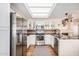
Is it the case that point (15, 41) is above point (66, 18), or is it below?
below

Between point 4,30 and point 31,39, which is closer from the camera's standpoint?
point 4,30

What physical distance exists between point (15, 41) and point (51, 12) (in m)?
1.79

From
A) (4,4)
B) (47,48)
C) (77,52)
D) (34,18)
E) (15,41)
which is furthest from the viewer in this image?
(34,18)

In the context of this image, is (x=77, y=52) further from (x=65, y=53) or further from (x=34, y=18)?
(x=34, y=18)

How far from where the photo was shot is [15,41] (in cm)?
228

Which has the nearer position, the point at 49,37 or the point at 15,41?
the point at 15,41

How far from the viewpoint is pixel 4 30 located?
7.01 feet

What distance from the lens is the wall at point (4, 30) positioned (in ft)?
6.87

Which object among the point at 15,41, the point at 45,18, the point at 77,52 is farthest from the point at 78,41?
the point at 15,41

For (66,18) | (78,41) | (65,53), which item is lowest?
(65,53)

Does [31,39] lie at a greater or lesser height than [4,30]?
lesser

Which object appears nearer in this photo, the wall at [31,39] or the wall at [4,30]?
the wall at [4,30]

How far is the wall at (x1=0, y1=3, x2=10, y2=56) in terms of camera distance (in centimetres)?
209

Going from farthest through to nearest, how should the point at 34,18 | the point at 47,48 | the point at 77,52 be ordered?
the point at 34,18, the point at 47,48, the point at 77,52
